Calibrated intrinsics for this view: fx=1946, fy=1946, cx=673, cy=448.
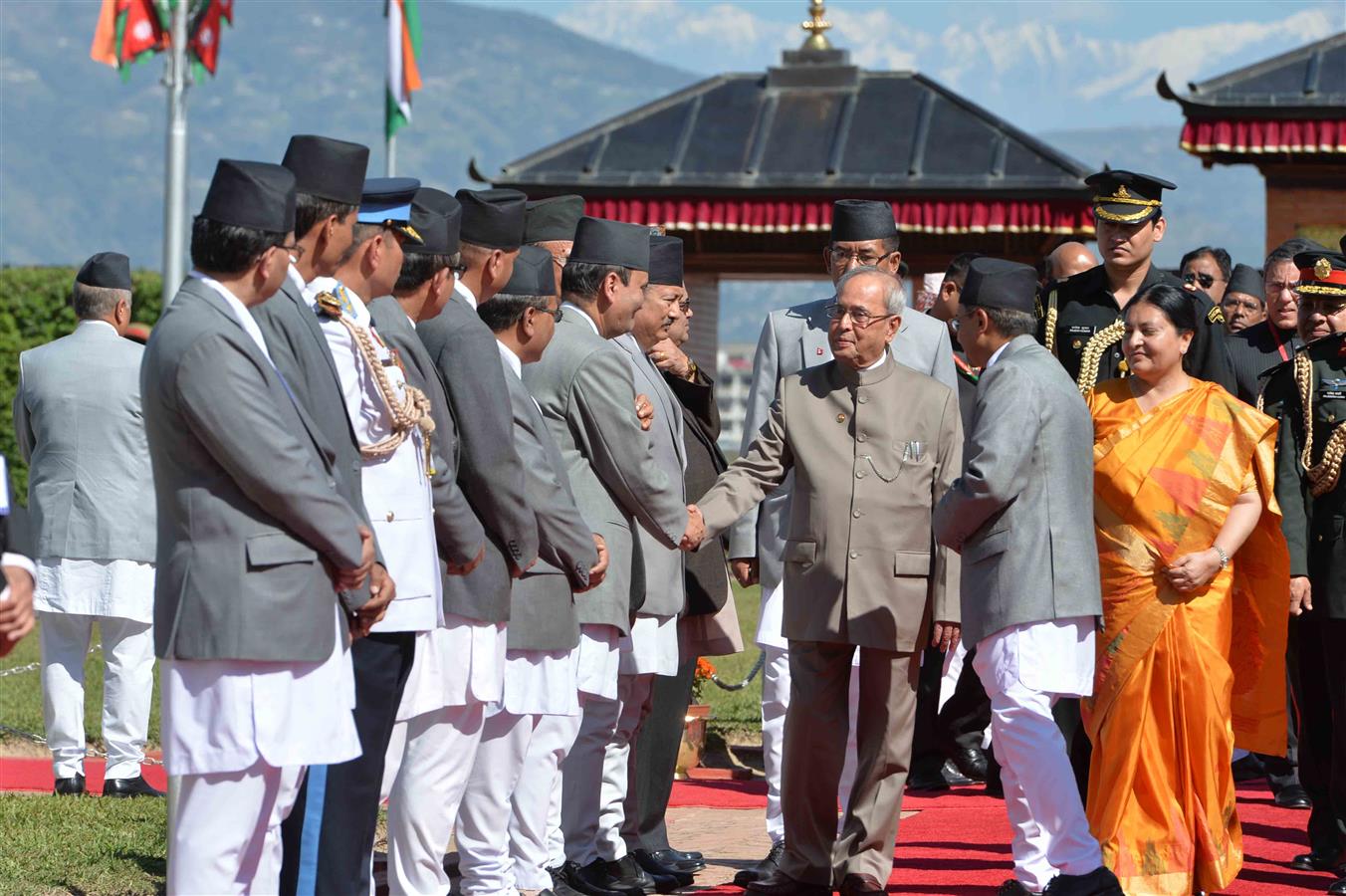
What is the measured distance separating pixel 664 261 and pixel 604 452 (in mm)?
1165

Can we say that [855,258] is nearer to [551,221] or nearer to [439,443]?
[551,221]

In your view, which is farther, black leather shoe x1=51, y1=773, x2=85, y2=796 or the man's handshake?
black leather shoe x1=51, y1=773, x2=85, y2=796

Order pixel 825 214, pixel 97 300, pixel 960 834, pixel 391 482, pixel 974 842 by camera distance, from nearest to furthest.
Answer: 1. pixel 391 482
2. pixel 974 842
3. pixel 960 834
4. pixel 97 300
5. pixel 825 214

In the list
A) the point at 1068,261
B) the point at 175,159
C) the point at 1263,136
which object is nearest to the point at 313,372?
the point at 1068,261

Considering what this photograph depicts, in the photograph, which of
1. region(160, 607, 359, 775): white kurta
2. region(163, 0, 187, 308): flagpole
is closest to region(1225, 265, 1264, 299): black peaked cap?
region(160, 607, 359, 775): white kurta

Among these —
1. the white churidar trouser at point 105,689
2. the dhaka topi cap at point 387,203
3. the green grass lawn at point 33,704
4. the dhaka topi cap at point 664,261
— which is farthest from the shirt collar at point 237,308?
the green grass lawn at point 33,704

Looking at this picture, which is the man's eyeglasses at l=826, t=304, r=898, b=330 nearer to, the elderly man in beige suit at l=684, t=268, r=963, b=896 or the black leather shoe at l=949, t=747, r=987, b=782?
the elderly man in beige suit at l=684, t=268, r=963, b=896

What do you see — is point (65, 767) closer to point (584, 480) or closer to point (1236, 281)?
point (584, 480)

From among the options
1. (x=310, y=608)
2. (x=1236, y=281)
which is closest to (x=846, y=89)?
(x=1236, y=281)

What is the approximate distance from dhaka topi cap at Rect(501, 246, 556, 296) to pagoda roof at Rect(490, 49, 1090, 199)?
11327 mm

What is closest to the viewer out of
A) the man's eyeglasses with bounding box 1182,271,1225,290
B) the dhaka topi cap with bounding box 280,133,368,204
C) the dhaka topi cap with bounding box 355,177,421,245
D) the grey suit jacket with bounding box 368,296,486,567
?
the dhaka topi cap with bounding box 280,133,368,204

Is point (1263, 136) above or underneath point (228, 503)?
above

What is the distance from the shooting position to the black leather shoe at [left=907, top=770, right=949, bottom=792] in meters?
9.12

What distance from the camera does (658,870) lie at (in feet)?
22.5
